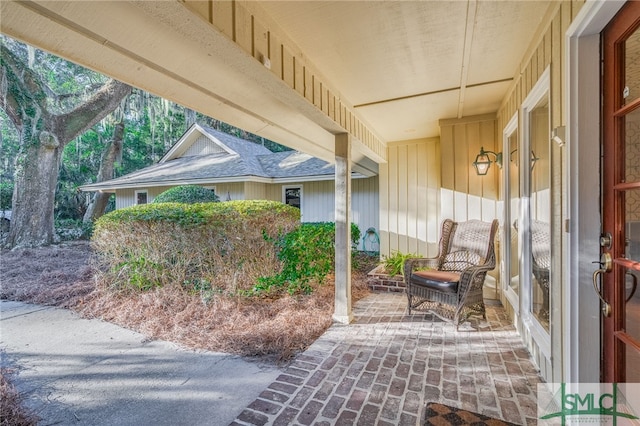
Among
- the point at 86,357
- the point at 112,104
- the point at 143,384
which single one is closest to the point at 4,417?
the point at 143,384

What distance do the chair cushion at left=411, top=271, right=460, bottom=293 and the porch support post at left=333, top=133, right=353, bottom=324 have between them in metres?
0.83

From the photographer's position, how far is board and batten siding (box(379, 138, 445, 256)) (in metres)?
5.35

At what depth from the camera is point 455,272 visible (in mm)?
3801

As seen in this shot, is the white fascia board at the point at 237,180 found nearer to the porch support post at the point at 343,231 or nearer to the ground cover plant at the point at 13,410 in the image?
the porch support post at the point at 343,231

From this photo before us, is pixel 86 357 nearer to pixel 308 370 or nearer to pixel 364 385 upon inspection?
pixel 308 370

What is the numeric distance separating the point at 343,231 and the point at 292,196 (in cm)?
669

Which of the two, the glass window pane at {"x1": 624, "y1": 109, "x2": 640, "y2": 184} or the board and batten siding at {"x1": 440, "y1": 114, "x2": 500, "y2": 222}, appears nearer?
the glass window pane at {"x1": 624, "y1": 109, "x2": 640, "y2": 184}

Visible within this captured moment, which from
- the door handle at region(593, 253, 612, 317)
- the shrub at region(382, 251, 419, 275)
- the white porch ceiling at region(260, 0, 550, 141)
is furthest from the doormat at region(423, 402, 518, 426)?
the shrub at region(382, 251, 419, 275)

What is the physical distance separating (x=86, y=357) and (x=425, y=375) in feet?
10.1

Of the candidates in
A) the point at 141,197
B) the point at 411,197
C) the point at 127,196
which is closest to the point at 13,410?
the point at 411,197

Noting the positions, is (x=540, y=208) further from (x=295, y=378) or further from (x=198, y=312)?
(x=198, y=312)

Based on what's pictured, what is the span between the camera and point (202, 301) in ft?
12.9

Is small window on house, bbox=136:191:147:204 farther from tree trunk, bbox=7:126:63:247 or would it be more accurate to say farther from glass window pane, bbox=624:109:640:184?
glass window pane, bbox=624:109:640:184

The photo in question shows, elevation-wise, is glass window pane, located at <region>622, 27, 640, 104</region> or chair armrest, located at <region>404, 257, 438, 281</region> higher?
glass window pane, located at <region>622, 27, 640, 104</region>
